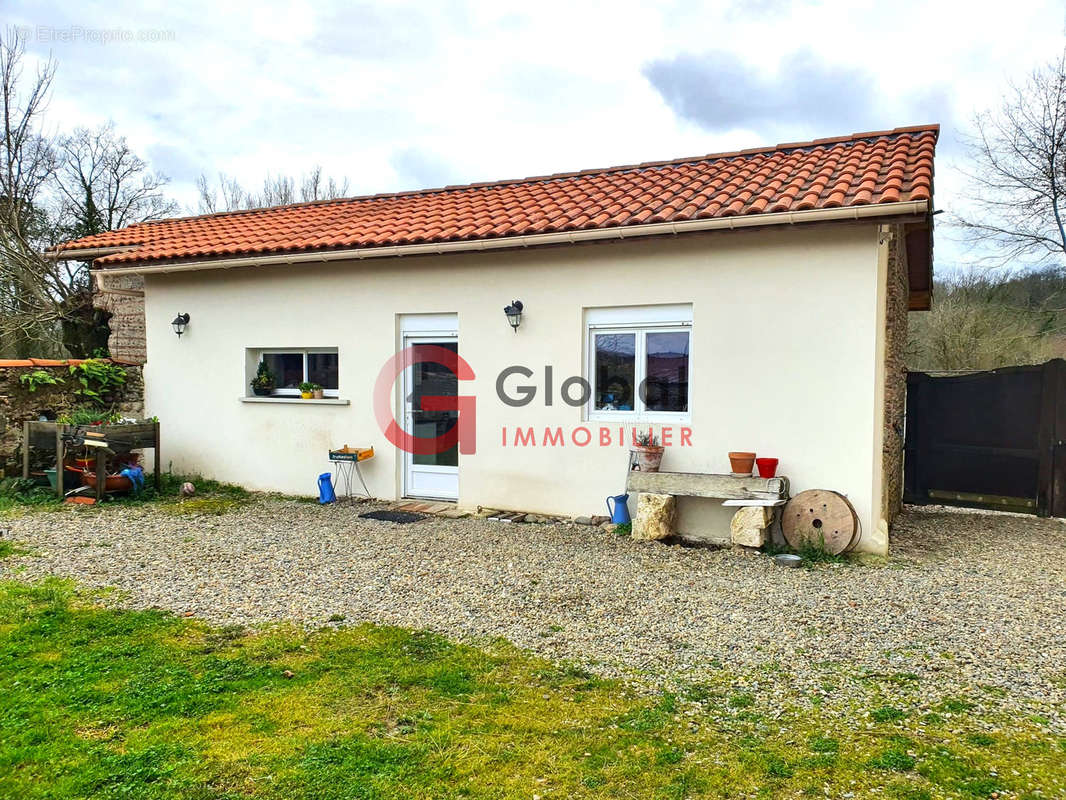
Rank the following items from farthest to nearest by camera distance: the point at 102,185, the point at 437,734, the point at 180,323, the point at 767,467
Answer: the point at 102,185 < the point at 180,323 < the point at 767,467 < the point at 437,734

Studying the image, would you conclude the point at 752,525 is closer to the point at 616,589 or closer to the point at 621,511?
the point at 621,511

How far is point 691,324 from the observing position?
22.8 ft

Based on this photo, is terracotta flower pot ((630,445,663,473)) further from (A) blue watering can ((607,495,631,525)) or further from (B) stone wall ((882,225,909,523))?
(B) stone wall ((882,225,909,523))

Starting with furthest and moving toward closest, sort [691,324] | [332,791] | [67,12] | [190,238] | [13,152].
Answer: [13,152], [67,12], [190,238], [691,324], [332,791]

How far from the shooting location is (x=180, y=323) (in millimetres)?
9383

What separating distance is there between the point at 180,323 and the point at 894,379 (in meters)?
9.44

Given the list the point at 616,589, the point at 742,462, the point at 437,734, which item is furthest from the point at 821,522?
the point at 437,734

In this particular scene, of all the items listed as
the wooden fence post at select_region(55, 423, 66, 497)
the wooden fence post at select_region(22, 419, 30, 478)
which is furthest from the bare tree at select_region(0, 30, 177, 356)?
the wooden fence post at select_region(55, 423, 66, 497)

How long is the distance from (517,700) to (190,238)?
375 inches

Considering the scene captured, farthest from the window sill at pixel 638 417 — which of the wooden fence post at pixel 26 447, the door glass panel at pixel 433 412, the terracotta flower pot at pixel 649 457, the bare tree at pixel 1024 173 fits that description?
the bare tree at pixel 1024 173

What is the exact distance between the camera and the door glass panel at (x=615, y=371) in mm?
7305

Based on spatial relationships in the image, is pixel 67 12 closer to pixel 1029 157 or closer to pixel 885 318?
pixel 885 318

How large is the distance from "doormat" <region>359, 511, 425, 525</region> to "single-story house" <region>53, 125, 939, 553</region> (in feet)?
2.15

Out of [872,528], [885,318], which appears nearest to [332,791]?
[872,528]
